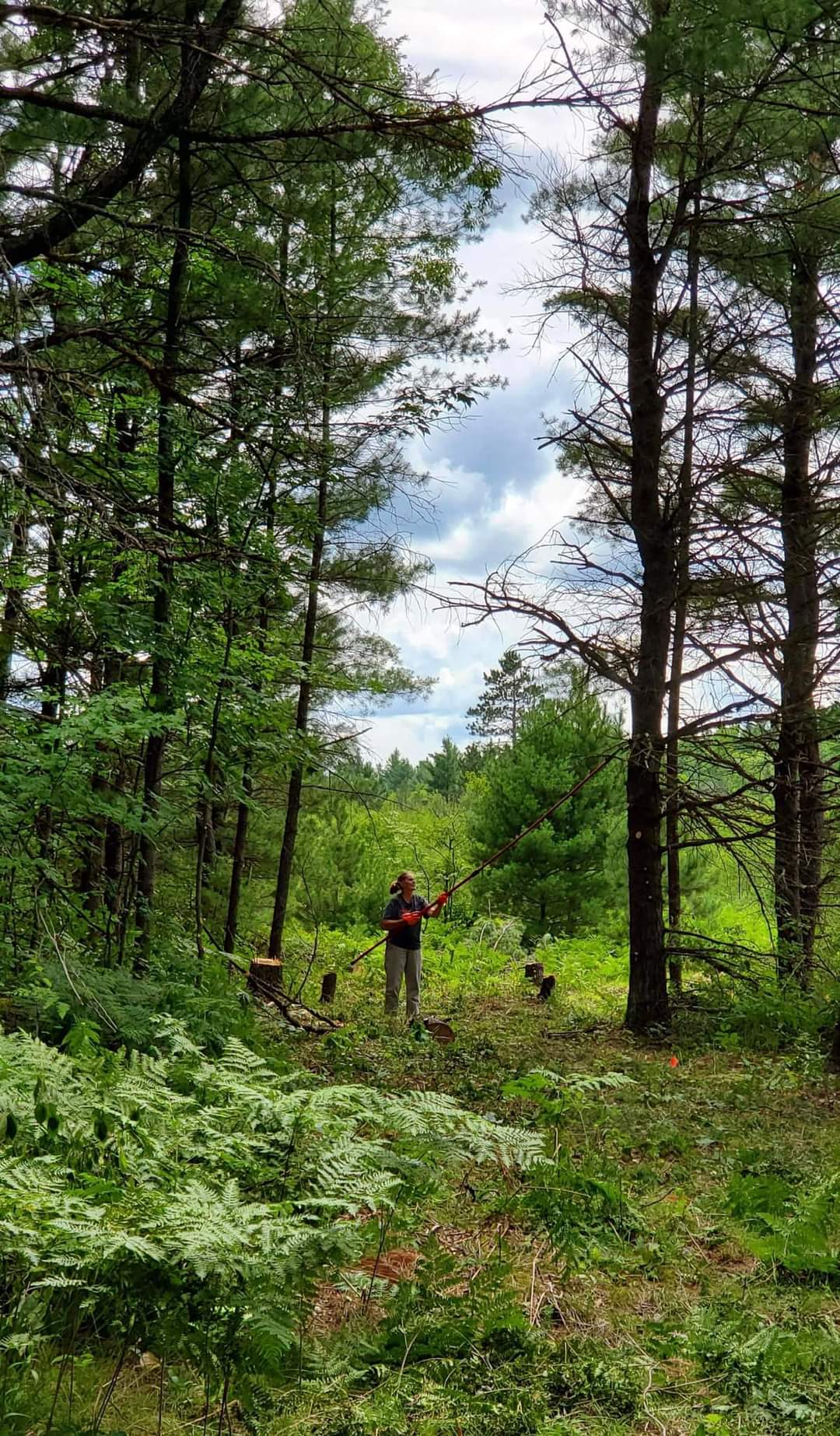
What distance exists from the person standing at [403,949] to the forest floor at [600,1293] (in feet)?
14.0

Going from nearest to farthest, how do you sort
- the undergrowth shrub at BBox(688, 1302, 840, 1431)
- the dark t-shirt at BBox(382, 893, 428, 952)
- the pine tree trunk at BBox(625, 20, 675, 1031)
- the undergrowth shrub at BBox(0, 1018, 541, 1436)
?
the undergrowth shrub at BBox(0, 1018, 541, 1436)
the undergrowth shrub at BBox(688, 1302, 840, 1431)
the pine tree trunk at BBox(625, 20, 675, 1031)
the dark t-shirt at BBox(382, 893, 428, 952)

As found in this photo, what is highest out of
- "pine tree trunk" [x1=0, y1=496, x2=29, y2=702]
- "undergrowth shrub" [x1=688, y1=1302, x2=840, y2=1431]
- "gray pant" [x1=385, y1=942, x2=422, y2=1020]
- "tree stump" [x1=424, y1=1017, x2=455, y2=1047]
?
"pine tree trunk" [x1=0, y1=496, x2=29, y2=702]

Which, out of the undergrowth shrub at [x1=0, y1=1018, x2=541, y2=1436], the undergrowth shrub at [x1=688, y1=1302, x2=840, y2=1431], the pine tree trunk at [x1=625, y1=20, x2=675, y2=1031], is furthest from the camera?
the pine tree trunk at [x1=625, y1=20, x2=675, y2=1031]

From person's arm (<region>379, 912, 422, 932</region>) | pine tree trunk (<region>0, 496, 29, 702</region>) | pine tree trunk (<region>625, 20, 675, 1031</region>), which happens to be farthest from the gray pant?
pine tree trunk (<region>0, 496, 29, 702</region>)

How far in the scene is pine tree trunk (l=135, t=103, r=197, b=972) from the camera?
5652mm

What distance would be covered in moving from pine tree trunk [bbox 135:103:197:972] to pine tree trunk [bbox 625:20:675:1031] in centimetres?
472

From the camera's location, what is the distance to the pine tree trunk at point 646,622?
912 centimetres

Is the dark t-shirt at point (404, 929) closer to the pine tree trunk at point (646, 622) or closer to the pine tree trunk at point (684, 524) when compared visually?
the pine tree trunk at point (646, 622)

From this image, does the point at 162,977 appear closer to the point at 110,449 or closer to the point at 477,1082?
the point at 477,1082

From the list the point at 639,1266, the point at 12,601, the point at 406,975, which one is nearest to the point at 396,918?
the point at 406,975

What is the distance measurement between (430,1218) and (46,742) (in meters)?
3.06

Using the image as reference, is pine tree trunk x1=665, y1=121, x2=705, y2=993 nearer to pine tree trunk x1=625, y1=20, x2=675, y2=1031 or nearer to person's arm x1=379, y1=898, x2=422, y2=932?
pine tree trunk x1=625, y1=20, x2=675, y2=1031

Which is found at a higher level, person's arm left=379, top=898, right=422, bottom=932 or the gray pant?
person's arm left=379, top=898, right=422, bottom=932

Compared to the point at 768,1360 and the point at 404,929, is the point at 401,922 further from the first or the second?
the point at 768,1360
